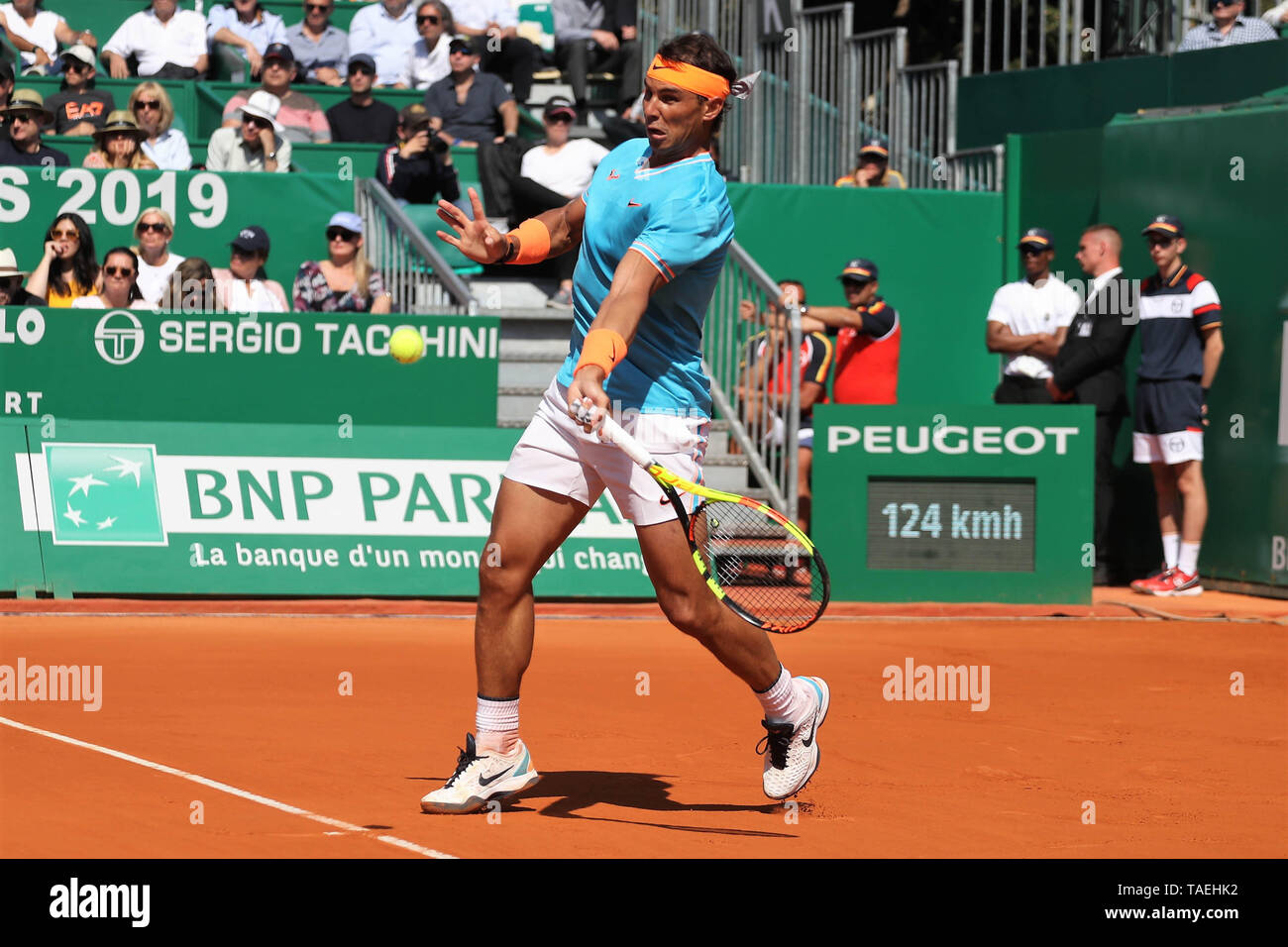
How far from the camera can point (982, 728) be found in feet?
24.7

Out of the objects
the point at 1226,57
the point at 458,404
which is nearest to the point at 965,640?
the point at 458,404

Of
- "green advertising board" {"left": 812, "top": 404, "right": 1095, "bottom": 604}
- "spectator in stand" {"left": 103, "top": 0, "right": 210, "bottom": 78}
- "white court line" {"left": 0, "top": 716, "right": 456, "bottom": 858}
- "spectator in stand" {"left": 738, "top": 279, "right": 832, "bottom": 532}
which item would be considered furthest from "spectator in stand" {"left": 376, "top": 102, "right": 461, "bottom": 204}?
"white court line" {"left": 0, "top": 716, "right": 456, "bottom": 858}

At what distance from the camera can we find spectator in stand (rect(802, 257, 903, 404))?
13.6m

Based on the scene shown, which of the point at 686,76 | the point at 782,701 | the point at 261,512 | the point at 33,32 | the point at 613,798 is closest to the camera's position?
the point at 686,76

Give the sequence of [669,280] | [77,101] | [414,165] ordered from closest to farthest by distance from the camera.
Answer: [669,280] < [414,165] < [77,101]

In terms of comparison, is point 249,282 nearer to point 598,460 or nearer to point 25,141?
point 25,141

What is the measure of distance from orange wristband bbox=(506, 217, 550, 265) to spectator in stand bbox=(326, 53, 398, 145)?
32.4 feet

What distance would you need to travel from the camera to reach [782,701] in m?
5.76

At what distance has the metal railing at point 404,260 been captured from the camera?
1240 centimetres

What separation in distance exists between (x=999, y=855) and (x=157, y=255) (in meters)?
9.13

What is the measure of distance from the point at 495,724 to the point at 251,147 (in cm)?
971

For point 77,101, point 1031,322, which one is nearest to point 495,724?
point 1031,322

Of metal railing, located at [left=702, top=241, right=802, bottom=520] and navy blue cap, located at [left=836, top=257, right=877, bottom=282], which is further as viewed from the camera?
navy blue cap, located at [left=836, top=257, right=877, bottom=282]

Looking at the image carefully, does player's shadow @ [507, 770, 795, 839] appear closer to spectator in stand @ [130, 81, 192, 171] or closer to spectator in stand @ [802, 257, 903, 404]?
spectator in stand @ [802, 257, 903, 404]
